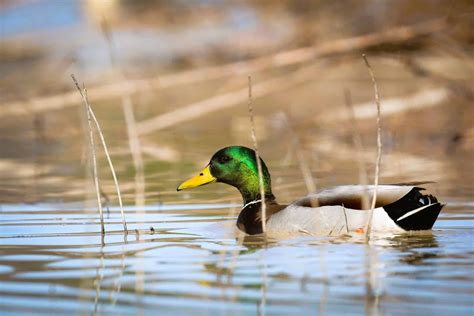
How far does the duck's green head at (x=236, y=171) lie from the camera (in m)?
8.59

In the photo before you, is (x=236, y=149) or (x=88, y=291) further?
(x=236, y=149)

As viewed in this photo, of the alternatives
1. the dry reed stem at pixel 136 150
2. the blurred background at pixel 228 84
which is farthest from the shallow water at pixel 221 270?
the blurred background at pixel 228 84

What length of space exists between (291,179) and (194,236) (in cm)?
321

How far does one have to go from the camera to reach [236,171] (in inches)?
339

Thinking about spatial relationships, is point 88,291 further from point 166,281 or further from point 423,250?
point 423,250

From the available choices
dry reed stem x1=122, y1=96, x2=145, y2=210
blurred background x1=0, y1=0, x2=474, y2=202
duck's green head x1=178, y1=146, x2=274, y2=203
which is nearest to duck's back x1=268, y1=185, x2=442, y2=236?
blurred background x1=0, y1=0, x2=474, y2=202

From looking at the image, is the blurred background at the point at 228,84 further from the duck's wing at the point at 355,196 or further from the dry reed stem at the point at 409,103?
the duck's wing at the point at 355,196

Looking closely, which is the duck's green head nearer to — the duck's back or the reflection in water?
the reflection in water

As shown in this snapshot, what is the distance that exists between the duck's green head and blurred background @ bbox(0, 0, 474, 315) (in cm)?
26

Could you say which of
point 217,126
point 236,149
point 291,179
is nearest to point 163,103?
point 217,126

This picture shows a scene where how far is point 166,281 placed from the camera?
591 cm

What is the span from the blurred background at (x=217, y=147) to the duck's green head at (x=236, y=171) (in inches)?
10.2

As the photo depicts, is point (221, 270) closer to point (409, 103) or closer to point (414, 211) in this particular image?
point (414, 211)

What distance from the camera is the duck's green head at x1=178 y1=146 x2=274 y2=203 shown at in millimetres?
8594
